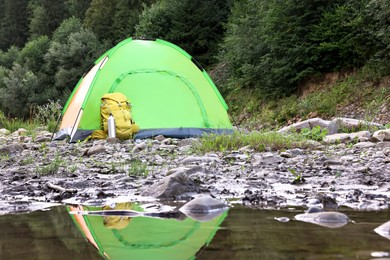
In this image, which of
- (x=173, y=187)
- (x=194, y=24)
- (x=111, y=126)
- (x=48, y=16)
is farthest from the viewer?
(x=48, y=16)

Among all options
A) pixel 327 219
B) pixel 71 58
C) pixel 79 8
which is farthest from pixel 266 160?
pixel 79 8

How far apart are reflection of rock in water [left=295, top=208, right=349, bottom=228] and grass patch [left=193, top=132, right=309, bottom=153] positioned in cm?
381

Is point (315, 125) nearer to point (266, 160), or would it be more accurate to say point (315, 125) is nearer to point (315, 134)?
point (315, 134)

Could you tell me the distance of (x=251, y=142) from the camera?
259 inches

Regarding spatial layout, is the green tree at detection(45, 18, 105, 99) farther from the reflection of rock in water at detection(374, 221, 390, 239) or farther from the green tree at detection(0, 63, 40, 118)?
the reflection of rock in water at detection(374, 221, 390, 239)

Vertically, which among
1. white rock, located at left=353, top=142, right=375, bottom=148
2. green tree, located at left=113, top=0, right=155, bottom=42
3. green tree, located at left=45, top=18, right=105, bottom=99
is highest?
green tree, located at left=113, top=0, right=155, bottom=42

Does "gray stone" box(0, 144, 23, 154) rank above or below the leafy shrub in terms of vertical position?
below

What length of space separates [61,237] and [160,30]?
26.2m

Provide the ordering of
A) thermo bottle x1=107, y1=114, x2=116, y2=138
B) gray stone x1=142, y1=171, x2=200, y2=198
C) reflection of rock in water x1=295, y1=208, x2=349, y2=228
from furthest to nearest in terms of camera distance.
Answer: thermo bottle x1=107, y1=114, x2=116, y2=138 < gray stone x1=142, y1=171, x2=200, y2=198 < reflection of rock in water x1=295, y1=208, x2=349, y2=228

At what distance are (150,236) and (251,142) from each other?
4445 mm

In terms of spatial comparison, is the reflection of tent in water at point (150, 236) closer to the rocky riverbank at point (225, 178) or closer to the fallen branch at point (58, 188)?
the rocky riverbank at point (225, 178)

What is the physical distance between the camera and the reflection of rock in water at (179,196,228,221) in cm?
272

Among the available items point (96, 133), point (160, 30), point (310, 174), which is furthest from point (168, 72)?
→ point (160, 30)

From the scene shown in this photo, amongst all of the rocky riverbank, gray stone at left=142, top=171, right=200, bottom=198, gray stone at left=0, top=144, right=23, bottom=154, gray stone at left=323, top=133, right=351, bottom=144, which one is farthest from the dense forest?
gray stone at left=142, top=171, right=200, bottom=198
